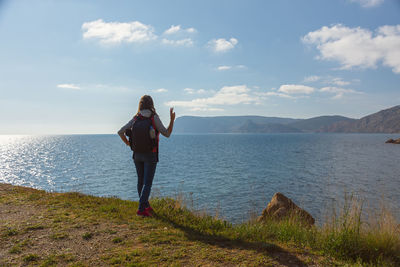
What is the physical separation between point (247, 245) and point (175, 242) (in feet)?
4.77

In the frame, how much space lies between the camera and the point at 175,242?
4.82 meters

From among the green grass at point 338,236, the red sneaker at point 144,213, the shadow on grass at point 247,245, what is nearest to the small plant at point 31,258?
the red sneaker at point 144,213

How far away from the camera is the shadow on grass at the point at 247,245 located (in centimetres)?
421

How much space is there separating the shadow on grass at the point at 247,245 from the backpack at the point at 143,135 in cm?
203

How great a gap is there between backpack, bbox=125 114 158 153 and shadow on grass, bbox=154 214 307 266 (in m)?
2.03

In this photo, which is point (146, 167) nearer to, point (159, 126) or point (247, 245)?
point (159, 126)

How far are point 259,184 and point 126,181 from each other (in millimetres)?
14201

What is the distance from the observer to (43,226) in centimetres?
557

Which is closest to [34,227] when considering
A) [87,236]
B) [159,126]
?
[87,236]

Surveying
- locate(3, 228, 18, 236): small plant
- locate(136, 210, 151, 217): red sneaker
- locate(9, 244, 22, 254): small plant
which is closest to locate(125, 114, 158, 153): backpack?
locate(136, 210, 151, 217): red sneaker

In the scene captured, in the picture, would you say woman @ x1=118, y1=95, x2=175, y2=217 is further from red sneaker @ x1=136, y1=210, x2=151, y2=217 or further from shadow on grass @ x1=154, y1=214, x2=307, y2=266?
shadow on grass @ x1=154, y1=214, x2=307, y2=266

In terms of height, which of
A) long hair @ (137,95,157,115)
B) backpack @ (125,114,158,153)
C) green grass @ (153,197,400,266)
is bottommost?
green grass @ (153,197,400,266)

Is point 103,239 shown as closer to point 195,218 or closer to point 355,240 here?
point 195,218

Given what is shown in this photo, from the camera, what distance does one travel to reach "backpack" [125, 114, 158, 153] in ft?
19.1
